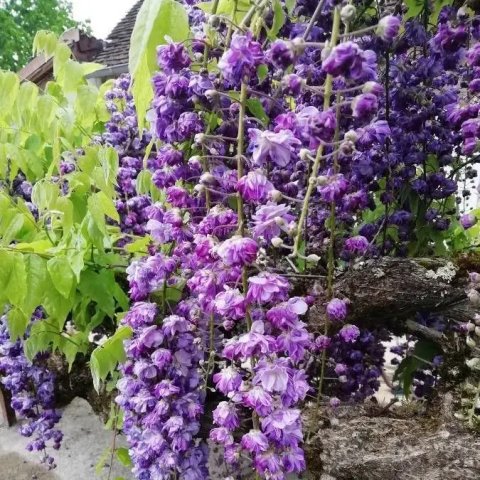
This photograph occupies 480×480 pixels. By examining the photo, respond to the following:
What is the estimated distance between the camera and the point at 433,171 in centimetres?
166

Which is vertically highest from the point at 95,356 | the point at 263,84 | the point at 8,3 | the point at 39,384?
the point at 8,3

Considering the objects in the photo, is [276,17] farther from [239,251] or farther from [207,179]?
[239,251]

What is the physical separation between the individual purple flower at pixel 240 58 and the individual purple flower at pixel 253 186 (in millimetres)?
157

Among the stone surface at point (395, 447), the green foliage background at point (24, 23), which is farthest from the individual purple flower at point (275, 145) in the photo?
the green foliage background at point (24, 23)

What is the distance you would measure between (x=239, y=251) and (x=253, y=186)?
0.35 ft

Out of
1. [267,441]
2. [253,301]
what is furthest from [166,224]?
[267,441]

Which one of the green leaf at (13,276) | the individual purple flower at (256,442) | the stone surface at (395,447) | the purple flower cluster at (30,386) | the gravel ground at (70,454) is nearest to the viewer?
the individual purple flower at (256,442)

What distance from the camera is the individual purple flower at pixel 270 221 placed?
0.85 meters

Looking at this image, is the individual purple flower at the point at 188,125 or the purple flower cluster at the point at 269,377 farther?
the individual purple flower at the point at 188,125

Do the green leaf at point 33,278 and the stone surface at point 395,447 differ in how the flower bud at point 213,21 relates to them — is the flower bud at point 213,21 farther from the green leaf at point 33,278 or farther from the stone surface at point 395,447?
the stone surface at point 395,447

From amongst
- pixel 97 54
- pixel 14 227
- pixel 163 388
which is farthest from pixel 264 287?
pixel 97 54

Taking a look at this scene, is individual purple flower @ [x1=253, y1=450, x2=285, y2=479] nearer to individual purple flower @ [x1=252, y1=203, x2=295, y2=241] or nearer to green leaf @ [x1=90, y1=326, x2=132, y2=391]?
individual purple flower @ [x1=252, y1=203, x2=295, y2=241]

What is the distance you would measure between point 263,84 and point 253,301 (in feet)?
1.71

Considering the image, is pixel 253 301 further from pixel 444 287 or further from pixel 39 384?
pixel 39 384
